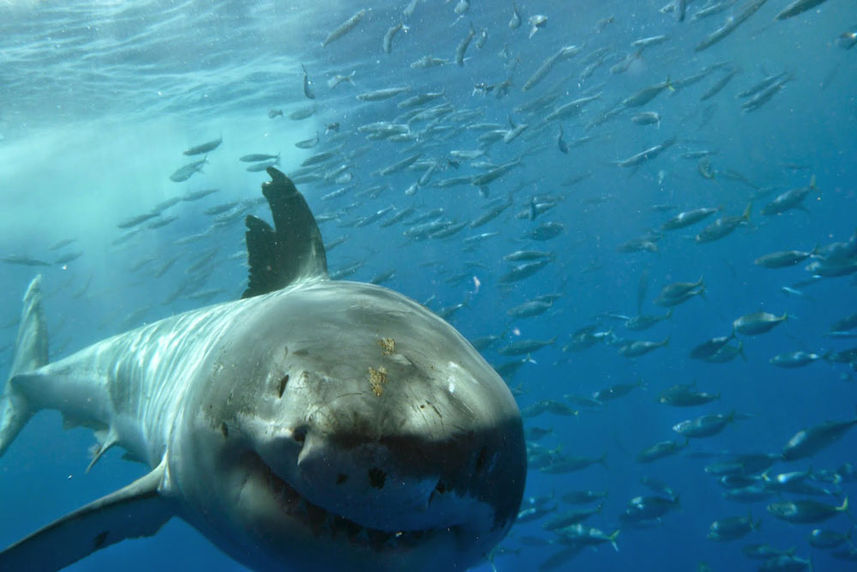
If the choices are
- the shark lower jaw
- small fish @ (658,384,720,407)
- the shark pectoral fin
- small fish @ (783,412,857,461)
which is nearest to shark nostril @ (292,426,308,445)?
the shark lower jaw

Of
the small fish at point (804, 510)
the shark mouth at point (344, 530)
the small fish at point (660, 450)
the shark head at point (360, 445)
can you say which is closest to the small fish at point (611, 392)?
the small fish at point (660, 450)

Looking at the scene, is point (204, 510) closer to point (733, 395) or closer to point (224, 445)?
point (224, 445)

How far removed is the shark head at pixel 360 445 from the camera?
4.06 feet

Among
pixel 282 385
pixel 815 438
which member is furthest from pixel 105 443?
pixel 815 438

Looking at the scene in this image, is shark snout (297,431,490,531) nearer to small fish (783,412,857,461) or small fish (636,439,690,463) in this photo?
small fish (783,412,857,461)

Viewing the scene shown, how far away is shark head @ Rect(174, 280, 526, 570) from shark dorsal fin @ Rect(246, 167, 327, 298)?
69.2 inches

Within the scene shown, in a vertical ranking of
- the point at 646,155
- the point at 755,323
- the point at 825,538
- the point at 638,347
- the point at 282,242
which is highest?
the point at 282,242

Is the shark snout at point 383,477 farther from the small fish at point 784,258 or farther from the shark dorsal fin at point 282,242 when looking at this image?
the small fish at point 784,258

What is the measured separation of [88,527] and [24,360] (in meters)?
6.44

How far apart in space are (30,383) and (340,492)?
7.20 meters

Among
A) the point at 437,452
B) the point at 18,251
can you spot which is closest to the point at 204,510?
the point at 437,452

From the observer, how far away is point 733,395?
30781 mm

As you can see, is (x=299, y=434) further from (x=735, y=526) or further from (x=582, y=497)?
(x=735, y=526)

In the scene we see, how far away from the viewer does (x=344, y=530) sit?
1.37m
